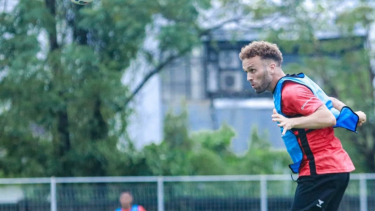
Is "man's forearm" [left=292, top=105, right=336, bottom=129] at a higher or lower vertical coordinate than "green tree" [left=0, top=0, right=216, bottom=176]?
lower

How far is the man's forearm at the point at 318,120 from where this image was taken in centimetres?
427

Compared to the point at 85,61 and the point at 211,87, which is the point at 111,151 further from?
the point at 211,87

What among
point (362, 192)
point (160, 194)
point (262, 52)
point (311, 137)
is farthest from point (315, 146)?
point (362, 192)

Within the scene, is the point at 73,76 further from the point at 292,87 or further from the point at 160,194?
the point at 292,87

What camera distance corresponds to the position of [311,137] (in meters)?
4.47

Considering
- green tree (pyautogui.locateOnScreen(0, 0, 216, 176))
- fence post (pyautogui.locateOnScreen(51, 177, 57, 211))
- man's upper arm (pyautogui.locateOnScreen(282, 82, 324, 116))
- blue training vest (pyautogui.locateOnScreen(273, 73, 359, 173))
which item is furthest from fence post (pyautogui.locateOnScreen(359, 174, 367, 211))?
man's upper arm (pyautogui.locateOnScreen(282, 82, 324, 116))

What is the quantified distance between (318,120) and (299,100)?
190mm

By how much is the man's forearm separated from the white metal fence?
9737mm

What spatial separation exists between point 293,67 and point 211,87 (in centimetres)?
1185

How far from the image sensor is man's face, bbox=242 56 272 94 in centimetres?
464

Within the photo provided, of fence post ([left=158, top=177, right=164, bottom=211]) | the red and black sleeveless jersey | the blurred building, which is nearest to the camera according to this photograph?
the red and black sleeveless jersey

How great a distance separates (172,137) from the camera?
79.1ft

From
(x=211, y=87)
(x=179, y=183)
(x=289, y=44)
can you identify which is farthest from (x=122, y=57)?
(x=211, y=87)

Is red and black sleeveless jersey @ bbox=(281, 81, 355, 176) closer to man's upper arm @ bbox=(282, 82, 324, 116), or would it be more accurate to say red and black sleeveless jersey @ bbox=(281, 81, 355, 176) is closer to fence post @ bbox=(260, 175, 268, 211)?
man's upper arm @ bbox=(282, 82, 324, 116)
